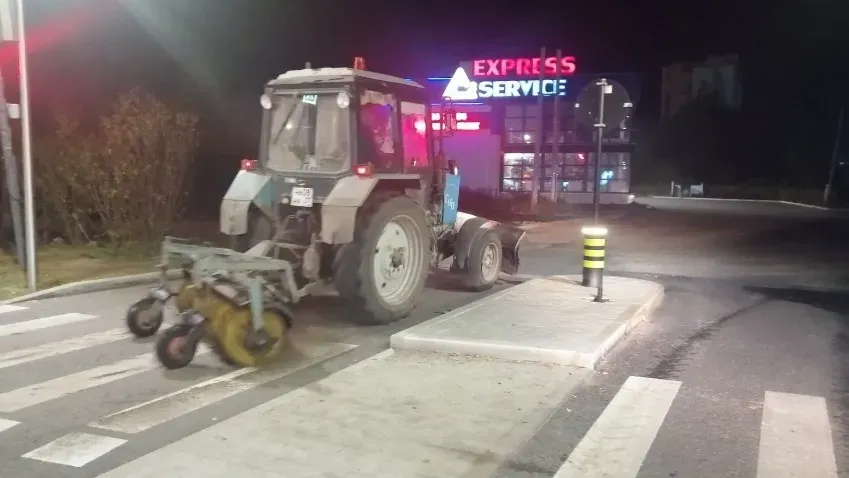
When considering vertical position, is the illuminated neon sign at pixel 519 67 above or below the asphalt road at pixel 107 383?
above

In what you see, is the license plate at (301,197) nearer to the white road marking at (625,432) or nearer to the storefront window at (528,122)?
the white road marking at (625,432)

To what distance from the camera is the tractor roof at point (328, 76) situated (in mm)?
8758

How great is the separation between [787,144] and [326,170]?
2426 inches

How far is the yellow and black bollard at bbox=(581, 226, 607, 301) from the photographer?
10.2 m

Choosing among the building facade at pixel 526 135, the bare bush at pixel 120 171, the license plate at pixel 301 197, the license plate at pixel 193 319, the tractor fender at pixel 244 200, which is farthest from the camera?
the building facade at pixel 526 135

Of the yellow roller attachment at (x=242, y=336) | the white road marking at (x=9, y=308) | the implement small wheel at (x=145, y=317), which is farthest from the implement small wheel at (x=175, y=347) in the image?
the white road marking at (x=9, y=308)

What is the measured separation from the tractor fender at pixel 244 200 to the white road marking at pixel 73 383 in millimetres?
2097

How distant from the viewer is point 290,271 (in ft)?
25.4

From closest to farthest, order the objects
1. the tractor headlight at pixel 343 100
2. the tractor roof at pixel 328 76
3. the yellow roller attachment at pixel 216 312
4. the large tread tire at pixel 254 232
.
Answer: the yellow roller attachment at pixel 216 312 < the tractor headlight at pixel 343 100 < the tractor roof at pixel 328 76 < the large tread tire at pixel 254 232

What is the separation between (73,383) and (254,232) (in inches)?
130

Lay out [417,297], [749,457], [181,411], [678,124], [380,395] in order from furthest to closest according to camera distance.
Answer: [678,124] < [417,297] < [380,395] < [181,411] < [749,457]

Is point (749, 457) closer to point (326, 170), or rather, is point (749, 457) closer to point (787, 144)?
point (326, 170)

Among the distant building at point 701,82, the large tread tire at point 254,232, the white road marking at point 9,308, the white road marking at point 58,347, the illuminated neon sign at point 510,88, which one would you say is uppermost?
the distant building at point 701,82

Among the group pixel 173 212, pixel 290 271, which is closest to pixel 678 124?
pixel 173 212
